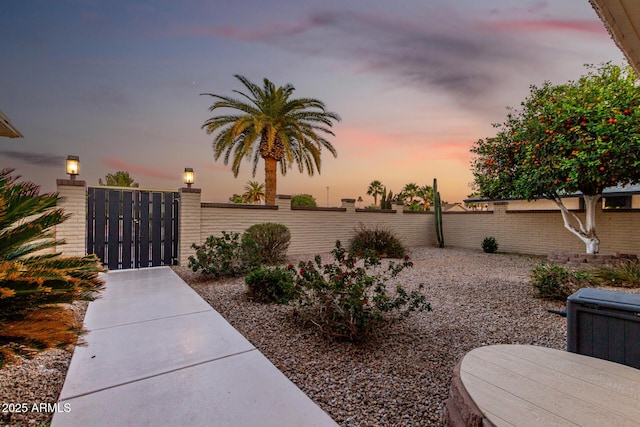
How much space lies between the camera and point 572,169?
6.62 m

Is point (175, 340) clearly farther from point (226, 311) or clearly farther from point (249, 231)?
point (249, 231)

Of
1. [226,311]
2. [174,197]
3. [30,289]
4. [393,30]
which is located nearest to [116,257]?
[174,197]

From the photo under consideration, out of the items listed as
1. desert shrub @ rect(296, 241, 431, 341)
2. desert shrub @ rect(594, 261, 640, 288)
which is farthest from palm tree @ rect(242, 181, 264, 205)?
desert shrub @ rect(296, 241, 431, 341)

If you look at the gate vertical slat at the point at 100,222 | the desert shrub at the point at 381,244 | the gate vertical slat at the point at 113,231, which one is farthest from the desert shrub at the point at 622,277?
the gate vertical slat at the point at 100,222

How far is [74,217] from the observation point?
20.6 feet

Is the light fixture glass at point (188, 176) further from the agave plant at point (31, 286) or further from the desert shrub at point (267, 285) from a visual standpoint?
the agave plant at point (31, 286)

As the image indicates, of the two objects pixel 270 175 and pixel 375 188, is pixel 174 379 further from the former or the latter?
pixel 375 188

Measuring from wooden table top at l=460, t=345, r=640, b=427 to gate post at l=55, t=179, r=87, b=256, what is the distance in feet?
25.5

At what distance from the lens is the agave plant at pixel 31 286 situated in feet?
4.19

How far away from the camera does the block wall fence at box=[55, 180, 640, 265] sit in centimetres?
640

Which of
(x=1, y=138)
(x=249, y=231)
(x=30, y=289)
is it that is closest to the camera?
(x=30, y=289)

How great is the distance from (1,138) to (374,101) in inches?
342

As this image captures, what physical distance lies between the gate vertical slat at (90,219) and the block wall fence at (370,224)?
12 centimetres

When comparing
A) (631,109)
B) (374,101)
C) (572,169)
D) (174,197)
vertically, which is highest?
(374,101)
